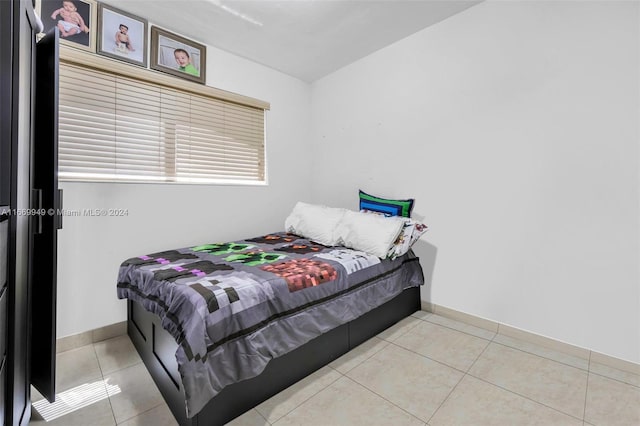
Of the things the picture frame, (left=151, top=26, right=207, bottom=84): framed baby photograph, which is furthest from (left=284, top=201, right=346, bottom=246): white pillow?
the picture frame

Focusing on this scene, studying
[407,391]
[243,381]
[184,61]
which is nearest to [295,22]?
[184,61]

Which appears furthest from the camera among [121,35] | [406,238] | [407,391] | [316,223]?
[316,223]

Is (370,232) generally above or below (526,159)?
below

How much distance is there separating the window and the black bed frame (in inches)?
43.2

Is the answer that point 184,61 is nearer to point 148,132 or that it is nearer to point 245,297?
point 148,132

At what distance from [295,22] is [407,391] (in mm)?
2786

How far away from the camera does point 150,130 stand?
2.44 meters

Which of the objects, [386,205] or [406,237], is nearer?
[406,237]

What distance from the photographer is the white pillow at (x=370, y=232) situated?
7.29ft

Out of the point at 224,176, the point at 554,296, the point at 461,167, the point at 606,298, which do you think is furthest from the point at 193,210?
the point at 606,298

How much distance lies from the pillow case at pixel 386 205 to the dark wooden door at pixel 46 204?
228 centimetres

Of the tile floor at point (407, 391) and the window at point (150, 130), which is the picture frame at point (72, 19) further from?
the tile floor at point (407, 391)

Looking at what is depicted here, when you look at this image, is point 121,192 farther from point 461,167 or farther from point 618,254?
point 618,254

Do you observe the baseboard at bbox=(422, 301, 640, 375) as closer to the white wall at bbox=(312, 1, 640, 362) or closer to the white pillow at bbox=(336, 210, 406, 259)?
the white wall at bbox=(312, 1, 640, 362)
